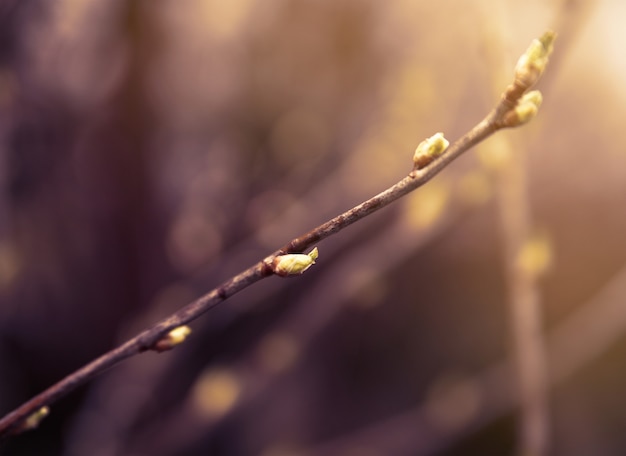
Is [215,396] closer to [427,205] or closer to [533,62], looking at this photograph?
[427,205]

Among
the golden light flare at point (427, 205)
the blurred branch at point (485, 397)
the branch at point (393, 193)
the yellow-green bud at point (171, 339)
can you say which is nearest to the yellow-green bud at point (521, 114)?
the branch at point (393, 193)

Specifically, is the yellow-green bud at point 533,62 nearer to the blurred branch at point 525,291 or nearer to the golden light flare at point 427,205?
the blurred branch at point 525,291

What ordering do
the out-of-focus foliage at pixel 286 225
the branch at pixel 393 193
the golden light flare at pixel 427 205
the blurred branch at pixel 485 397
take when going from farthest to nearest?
1. the blurred branch at pixel 485 397
2. the out-of-focus foliage at pixel 286 225
3. the golden light flare at pixel 427 205
4. the branch at pixel 393 193

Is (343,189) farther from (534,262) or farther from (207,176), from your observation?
(534,262)

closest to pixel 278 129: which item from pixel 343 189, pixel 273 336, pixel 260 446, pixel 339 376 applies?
pixel 343 189

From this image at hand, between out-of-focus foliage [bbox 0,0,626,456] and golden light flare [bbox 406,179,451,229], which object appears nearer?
golden light flare [bbox 406,179,451,229]

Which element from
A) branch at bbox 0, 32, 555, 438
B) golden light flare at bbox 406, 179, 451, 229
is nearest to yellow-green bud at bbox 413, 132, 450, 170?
branch at bbox 0, 32, 555, 438

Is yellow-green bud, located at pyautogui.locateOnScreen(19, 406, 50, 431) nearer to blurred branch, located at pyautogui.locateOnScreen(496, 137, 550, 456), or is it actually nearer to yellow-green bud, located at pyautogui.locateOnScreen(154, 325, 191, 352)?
yellow-green bud, located at pyautogui.locateOnScreen(154, 325, 191, 352)
